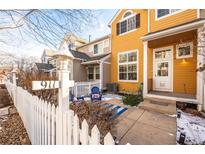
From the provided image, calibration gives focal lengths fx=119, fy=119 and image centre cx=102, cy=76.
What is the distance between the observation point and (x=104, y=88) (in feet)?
23.4

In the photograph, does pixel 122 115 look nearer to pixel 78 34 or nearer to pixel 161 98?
pixel 161 98

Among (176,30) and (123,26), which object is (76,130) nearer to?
(176,30)

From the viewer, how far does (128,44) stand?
6.32 meters

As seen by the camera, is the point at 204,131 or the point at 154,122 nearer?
the point at 204,131

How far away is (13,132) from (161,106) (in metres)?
3.75

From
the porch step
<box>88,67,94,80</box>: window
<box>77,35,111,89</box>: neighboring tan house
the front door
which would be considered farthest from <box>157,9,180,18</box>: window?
<box>88,67,94,80</box>: window

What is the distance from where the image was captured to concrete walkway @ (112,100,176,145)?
206 centimetres

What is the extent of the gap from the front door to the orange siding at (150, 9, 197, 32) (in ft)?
3.11

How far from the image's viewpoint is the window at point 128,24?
5844 millimetres

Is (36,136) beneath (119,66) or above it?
beneath

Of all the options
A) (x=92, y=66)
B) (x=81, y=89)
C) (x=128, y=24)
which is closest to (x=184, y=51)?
(x=128, y=24)

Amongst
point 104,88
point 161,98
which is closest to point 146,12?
point 161,98

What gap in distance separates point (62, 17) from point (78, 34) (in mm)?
576

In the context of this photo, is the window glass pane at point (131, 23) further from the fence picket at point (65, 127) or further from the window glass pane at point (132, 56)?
the fence picket at point (65, 127)
